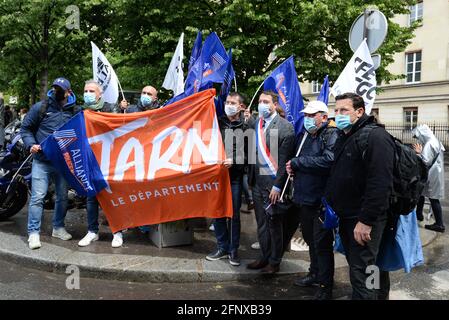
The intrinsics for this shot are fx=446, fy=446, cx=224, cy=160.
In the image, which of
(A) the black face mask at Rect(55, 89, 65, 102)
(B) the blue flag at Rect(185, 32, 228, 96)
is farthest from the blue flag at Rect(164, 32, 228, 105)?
(A) the black face mask at Rect(55, 89, 65, 102)

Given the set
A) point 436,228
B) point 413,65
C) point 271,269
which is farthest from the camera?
point 413,65

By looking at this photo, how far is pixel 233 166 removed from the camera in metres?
5.16

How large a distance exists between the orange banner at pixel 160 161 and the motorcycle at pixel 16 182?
56.4 inches

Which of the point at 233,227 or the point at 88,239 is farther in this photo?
the point at 88,239

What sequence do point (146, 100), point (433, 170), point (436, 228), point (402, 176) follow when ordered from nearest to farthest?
1. point (402, 176)
2. point (146, 100)
3. point (436, 228)
4. point (433, 170)

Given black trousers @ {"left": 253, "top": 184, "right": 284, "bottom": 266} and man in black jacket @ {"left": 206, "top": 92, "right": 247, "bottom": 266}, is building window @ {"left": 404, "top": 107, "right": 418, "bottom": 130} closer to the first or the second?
Result: man in black jacket @ {"left": 206, "top": 92, "right": 247, "bottom": 266}

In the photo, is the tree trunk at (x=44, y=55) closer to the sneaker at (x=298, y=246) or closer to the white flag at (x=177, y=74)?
the white flag at (x=177, y=74)

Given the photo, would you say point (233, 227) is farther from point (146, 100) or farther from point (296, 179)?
point (146, 100)

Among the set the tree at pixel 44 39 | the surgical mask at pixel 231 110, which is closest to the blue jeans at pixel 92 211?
the surgical mask at pixel 231 110

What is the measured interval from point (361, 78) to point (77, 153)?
3.49 metres

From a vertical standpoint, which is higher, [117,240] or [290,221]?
[290,221]

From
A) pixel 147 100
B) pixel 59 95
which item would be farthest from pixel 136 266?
pixel 59 95

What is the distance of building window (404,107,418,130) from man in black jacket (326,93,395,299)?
29.3 meters
